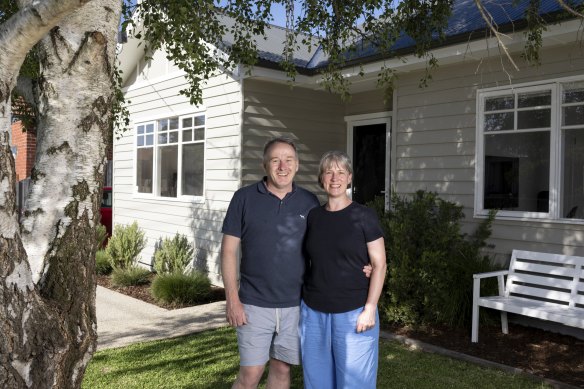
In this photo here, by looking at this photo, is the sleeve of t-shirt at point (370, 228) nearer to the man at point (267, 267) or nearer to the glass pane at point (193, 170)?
the man at point (267, 267)

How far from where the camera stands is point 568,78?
6090 millimetres

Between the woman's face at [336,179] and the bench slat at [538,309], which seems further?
the bench slat at [538,309]

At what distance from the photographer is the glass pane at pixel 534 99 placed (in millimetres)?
6340

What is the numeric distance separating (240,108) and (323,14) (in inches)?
107

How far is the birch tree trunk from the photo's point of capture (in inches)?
86.5

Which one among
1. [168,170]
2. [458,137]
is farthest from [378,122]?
[168,170]

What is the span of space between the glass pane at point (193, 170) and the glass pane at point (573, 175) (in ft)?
18.5

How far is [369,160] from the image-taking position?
957cm

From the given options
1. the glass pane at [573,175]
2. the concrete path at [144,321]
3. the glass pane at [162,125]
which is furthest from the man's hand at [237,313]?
the glass pane at [162,125]

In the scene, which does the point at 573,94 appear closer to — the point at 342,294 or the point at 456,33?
the point at 456,33

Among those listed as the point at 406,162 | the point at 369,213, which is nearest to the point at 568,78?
the point at 406,162

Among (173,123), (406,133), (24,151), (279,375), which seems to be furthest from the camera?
(24,151)

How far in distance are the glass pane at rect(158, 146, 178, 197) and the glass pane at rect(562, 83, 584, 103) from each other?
659 cm

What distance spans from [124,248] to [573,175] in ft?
24.4
